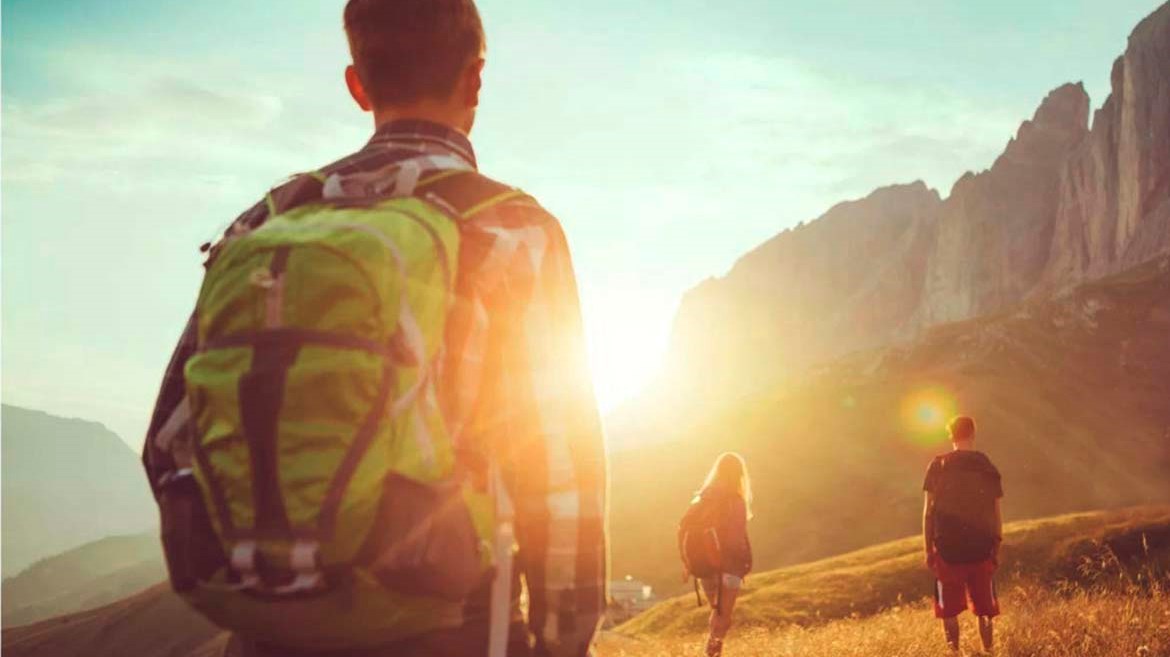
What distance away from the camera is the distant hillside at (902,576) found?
32.4 metres

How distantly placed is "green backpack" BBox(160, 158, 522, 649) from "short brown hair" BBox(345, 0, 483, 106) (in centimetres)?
60

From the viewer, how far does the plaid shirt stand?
1.99 m

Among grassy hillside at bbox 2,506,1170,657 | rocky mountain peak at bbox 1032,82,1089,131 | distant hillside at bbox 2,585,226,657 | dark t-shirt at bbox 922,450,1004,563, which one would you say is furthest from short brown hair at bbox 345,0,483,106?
rocky mountain peak at bbox 1032,82,1089,131

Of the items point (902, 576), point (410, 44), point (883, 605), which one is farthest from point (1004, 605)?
point (902, 576)

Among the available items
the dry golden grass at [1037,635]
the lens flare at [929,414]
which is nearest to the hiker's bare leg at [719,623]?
the dry golden grass at [1037,635]

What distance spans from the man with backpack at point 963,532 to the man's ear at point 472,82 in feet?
29.2

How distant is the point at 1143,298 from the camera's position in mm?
111938

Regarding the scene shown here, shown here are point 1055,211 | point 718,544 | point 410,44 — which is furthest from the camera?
point 1055,211

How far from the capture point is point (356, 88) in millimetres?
2553

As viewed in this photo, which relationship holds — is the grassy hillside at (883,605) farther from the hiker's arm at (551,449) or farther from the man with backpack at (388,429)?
A: the man with backpack at (388,429)

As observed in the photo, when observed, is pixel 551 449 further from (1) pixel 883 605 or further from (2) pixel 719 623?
(1) pixel 883 605

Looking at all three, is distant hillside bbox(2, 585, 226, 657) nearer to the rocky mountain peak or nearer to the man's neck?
the man's neck

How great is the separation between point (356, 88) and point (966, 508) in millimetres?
9588

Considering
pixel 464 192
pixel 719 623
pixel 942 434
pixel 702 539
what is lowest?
pixel 942 434
